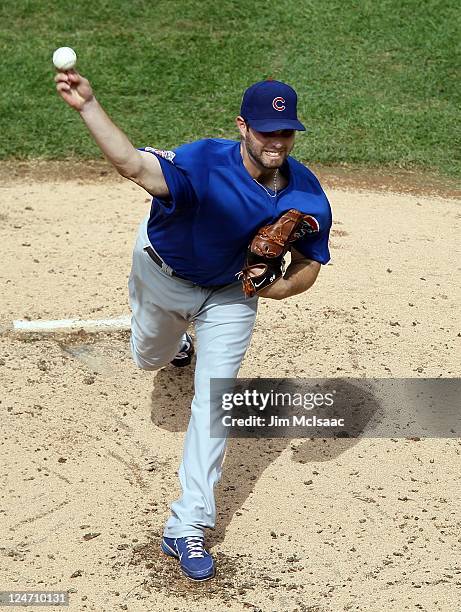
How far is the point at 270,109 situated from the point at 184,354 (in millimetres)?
2315

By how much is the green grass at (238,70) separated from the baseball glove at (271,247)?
500 centimetres

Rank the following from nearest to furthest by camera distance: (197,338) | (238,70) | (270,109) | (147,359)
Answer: (270,109)
(197,338)
(147,359)
(238,70)

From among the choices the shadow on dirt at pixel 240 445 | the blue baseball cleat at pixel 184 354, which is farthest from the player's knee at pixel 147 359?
the blue baseball cleat at pixel 184 354

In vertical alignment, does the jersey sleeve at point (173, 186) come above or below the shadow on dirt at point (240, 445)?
above

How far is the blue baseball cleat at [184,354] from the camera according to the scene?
715cm

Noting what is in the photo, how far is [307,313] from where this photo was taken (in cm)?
787

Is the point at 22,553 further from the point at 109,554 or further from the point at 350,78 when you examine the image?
the point at 350,78

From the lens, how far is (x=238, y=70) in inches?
456

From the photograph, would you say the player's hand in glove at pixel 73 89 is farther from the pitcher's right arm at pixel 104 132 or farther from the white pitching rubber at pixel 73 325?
the white pitching rubber at pixel 73 325

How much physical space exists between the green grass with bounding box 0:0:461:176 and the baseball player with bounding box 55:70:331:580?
4.80m

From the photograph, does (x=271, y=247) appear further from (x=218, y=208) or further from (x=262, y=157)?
(x=262, y=157)

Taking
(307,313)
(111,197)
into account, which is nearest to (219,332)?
(307,313)

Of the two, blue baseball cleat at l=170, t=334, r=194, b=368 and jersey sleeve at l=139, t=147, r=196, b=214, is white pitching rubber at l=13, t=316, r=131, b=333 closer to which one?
blue baseball cleat at l=170, t=334, r=194, b=368

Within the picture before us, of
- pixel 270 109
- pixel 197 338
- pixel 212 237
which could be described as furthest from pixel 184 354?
pixel 270 109
